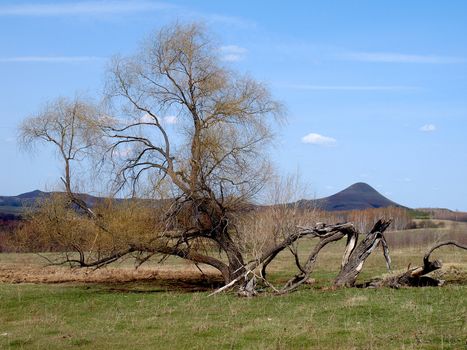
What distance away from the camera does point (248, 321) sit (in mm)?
13828

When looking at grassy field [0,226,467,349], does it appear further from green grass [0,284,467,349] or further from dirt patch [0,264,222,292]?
dirt patch [0,264,222,292]

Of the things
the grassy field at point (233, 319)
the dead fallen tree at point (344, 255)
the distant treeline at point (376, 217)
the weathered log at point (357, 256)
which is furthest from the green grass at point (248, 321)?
the distant treeline at point (376, 217)

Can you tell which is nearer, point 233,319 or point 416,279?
point 233,319

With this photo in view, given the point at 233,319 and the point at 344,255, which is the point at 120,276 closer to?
the point at 344,255

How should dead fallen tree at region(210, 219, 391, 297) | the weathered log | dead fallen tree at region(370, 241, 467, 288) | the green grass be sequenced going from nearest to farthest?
the green grass, dead fallen tree at region(370, 241, 467, 288), dead fallen tree at region(210, 219, 391, 297), the weathered log

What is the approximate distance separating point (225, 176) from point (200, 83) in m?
3.39

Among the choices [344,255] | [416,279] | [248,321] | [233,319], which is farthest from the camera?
[344,255]

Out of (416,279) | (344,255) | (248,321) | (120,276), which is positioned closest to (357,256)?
(344,255)

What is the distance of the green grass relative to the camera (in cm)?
1114

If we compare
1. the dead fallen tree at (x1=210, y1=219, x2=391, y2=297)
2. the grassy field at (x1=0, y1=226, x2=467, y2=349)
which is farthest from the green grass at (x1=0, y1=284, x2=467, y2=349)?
the dead fallen tree at (x1=210, y1=219, x2=391, y2=297)

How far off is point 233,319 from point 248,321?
626 mm

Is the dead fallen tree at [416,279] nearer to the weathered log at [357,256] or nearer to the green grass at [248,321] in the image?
the weathered log at [357,256]

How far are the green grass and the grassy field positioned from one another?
0.06 ft

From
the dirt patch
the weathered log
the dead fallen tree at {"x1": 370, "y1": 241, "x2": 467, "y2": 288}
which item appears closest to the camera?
the dead fallen tree at {"x1": 370, "y1": 241, "x2": 467, "y2": 288}
